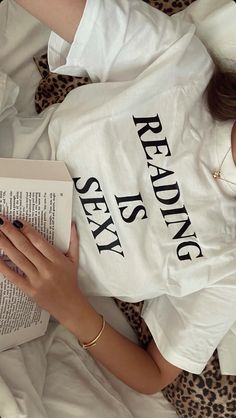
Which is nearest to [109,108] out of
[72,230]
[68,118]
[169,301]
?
[68,118]

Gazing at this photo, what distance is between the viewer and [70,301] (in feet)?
3.20

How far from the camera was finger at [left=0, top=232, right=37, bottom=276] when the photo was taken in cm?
90

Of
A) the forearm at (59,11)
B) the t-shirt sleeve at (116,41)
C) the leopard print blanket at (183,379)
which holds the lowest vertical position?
the leopard print blanket at (183,379)

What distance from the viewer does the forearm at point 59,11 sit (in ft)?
2.98

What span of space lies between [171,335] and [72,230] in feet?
0.85

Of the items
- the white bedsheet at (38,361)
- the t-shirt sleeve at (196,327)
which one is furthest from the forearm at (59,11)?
the t-shirt sleeve at (196,327)

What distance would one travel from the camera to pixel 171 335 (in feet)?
3.47

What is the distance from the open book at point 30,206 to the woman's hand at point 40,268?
0.06 feet

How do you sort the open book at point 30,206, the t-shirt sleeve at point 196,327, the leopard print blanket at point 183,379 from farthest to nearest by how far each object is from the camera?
the leopard print blanket at point 183,379 < the t-shirt sleeve at point 196,327 < the open book at point 30,206

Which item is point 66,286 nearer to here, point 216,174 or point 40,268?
point 40,268

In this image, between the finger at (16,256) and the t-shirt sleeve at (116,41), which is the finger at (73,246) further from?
the t-shirt sleeve at (116,41)

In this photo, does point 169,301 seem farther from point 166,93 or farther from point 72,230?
point 166,93

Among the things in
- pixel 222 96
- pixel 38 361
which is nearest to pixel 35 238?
pixel 38 361

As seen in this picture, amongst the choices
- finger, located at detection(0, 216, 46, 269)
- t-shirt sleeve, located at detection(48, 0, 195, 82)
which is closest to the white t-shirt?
t-shirt sleeve, located at detection(48, 0, 195, 82)
